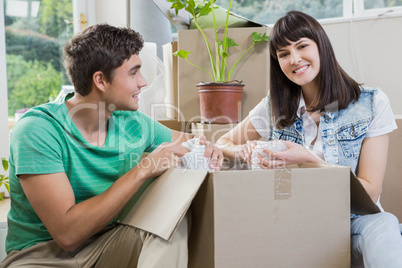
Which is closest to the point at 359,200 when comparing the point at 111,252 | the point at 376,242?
the point at 376,242

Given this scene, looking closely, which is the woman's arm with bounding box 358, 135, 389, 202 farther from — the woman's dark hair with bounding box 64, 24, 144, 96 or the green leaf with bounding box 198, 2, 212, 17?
the green leaf with bounding box 198, 2, 212, 17

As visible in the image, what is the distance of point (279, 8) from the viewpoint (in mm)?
2818

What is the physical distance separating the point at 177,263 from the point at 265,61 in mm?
1243

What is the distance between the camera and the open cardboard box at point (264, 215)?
2.85 ft

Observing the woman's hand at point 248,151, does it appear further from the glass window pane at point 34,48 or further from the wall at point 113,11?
the glass window pane at point 34,48

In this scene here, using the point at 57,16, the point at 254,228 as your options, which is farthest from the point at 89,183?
the point at 57,16

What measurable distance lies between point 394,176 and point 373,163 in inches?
15.9

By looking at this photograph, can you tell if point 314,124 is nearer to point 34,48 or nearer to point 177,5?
point 177,5

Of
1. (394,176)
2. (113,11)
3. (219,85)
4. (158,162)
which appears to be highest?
(113,11)

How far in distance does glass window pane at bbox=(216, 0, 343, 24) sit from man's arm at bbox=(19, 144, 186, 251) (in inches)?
75.4

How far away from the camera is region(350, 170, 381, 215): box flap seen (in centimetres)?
95

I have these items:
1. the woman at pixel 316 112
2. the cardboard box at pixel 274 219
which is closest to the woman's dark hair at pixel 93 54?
the woman at pixel 316 112

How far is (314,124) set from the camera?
1.38 m

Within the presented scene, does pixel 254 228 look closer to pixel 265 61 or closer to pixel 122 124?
pixel 122 124
